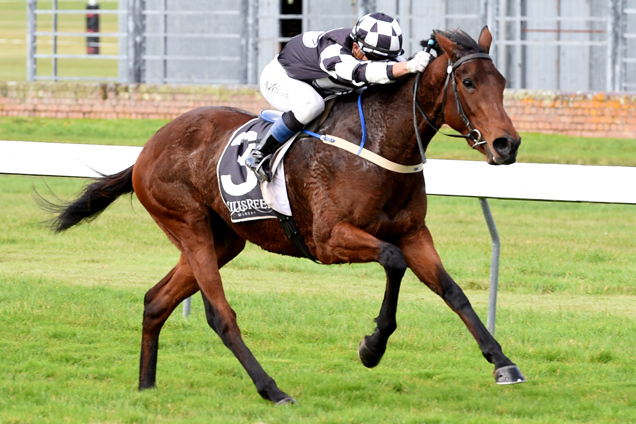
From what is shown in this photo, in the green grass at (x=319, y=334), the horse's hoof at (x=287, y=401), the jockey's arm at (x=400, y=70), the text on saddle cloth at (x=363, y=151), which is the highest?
the jockey's arm at (x=400, y=70)

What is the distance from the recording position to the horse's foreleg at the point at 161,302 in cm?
594

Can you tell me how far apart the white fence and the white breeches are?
Result: 1.30 meters

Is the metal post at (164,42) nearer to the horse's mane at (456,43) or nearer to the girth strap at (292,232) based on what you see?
the girth strap at (292,232)

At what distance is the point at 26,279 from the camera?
28.3 ft

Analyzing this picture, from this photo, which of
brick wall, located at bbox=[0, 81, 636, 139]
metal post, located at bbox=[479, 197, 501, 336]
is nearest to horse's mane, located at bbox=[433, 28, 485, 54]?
metal post, located at bbox=[479, 197, 501, 336]

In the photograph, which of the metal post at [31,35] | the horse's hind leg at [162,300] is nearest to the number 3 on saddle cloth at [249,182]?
the horse's hind leg at [162,300]

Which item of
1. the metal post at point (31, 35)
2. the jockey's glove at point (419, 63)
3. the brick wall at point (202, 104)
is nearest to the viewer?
the jockey's glove at point (419, 63)

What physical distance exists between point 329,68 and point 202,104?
1183cm

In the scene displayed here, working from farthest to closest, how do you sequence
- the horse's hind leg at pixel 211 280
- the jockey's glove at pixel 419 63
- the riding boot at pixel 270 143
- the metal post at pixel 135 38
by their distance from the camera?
the metal post at pixel 135 38 → the riding boot at pixel 270 143 → the horse's hind leg at pixel 211 280 → the jockey's glove at pixel 419 63

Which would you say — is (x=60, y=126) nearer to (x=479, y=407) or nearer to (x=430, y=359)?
(x=430, y=359)

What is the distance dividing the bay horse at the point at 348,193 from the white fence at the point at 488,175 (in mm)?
759

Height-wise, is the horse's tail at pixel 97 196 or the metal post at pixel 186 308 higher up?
Result: the horse's tail at pixel 97 196

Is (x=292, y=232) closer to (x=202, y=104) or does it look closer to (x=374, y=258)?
(x=374, y=258)

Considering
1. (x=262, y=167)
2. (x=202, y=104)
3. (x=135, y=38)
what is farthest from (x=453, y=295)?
(x=135, y=38)
